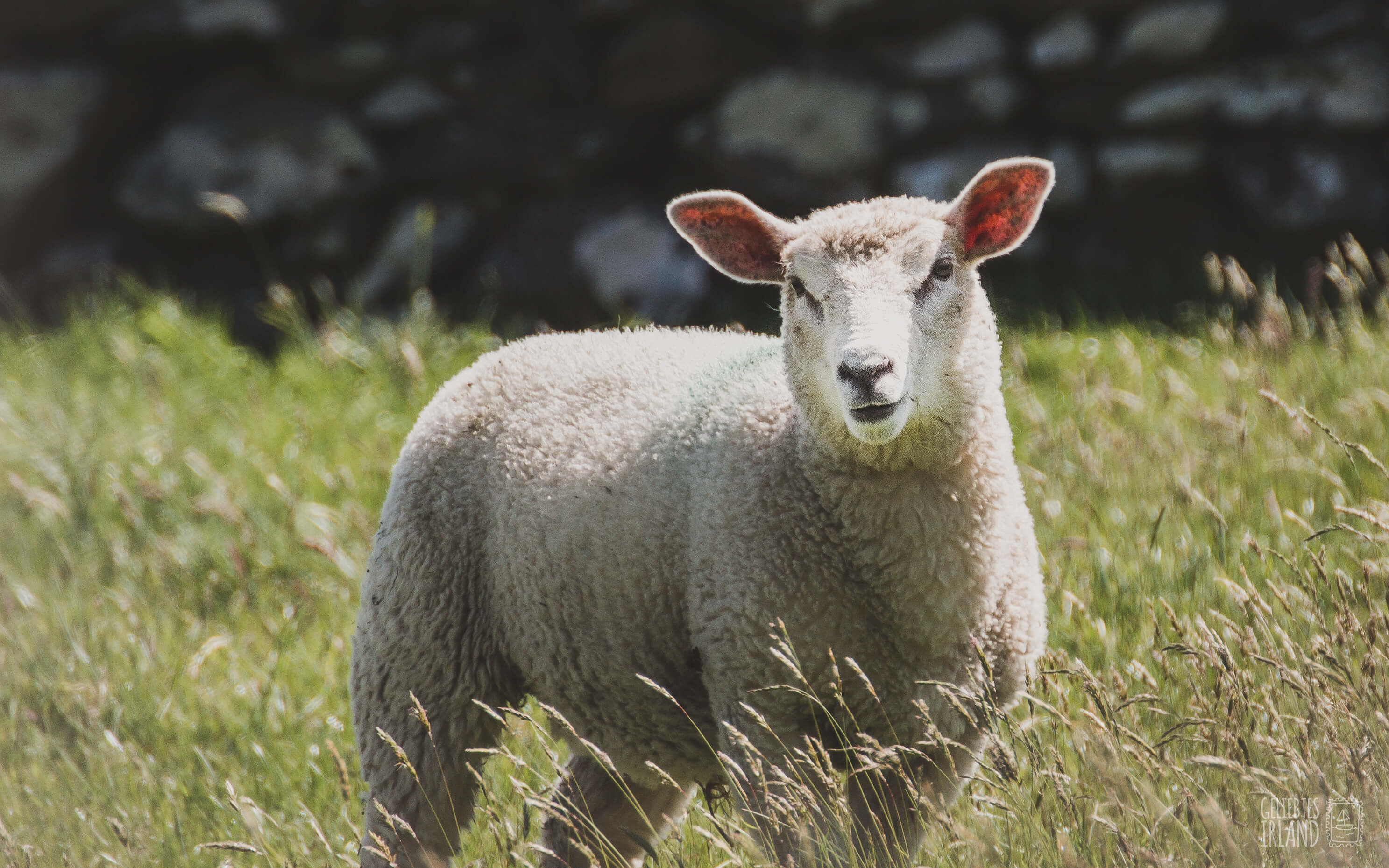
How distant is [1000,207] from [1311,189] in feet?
12.8

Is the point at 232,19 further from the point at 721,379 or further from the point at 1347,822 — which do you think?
the point at 1347,822

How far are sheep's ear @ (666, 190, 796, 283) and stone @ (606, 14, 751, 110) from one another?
4.27 metres

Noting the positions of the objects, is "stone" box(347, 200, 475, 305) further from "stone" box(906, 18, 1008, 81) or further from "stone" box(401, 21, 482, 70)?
"stone" box(906, 18, 1008, 81)

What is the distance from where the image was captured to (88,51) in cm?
758

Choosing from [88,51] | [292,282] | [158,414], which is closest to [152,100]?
[88,51]

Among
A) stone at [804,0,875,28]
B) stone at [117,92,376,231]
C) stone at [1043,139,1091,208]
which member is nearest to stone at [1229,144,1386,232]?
stone at [1043,139,1091,208]

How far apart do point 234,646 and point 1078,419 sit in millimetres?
2911

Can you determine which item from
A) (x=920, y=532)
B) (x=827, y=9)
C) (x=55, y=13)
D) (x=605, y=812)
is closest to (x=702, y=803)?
(x=605, y=812)

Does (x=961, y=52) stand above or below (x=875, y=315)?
above

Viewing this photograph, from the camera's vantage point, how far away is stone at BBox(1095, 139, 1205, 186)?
595cm

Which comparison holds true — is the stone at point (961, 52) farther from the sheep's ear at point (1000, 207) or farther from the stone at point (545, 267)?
the sheep's ear at point (1000, 207)

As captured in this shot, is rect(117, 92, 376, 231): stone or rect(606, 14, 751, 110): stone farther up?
rect(606, 14, 751, 110): stone

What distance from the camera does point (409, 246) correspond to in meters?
6.95

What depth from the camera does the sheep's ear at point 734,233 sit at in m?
2.60
